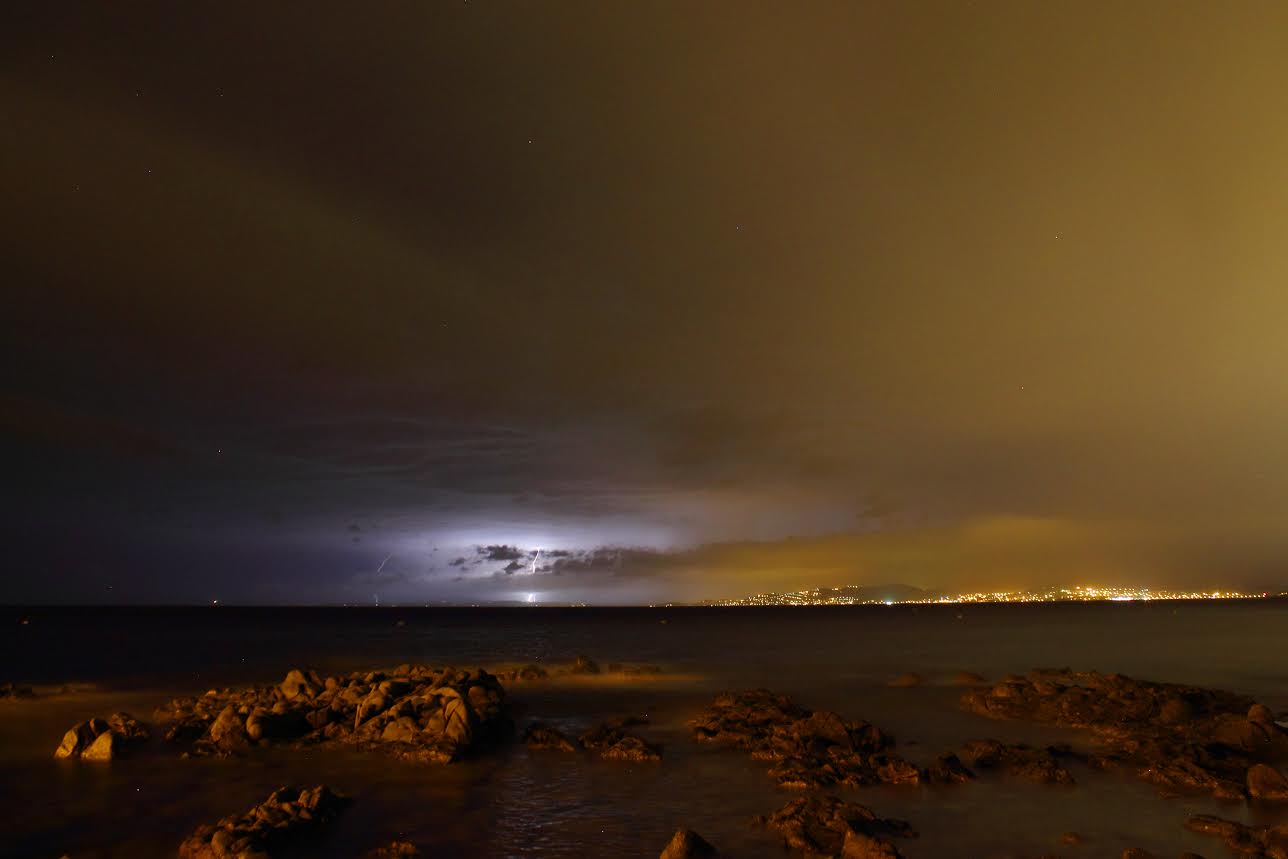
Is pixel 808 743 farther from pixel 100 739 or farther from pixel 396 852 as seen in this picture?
pixel 100 739

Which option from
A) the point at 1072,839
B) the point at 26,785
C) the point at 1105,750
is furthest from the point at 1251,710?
the point at 26,785

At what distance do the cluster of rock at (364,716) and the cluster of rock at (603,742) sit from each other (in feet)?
5.46

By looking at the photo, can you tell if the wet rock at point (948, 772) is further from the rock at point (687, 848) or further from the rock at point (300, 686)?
the rock at point (300, 686)

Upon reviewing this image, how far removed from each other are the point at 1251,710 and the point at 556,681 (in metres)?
34.6

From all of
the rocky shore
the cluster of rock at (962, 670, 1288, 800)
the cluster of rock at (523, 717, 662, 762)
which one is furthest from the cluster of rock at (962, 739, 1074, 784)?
the cluster of rock at (523, 717, 662, 762)

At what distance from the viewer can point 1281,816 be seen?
19391 mm

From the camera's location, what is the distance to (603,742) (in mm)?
28484

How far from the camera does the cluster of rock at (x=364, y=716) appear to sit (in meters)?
27.2

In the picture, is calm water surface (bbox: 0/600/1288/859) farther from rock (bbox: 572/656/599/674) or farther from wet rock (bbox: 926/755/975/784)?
rock (bbox: 572/656/599/674)

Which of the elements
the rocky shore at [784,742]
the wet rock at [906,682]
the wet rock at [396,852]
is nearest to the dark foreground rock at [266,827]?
the rocky shore at [784,742]

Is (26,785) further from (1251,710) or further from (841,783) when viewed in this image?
(1251,710)

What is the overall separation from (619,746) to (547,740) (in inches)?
114

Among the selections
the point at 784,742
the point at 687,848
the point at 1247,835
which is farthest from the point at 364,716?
the point at 1247,835

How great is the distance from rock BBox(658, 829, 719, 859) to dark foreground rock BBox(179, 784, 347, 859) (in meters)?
8.06
